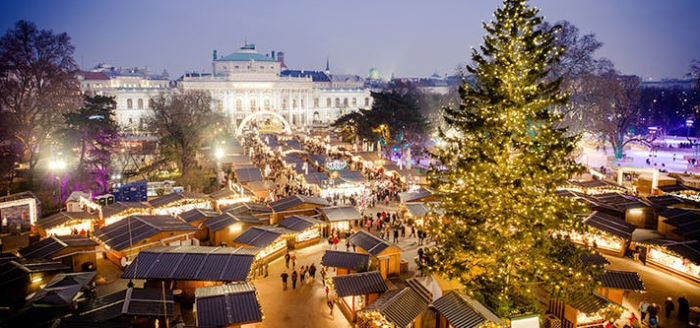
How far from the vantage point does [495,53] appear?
9.73 metres

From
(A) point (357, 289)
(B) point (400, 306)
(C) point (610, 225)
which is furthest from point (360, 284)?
(C) point (610, 225)

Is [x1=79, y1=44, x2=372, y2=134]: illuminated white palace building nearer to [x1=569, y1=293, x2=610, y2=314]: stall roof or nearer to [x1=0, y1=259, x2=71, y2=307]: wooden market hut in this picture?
[x1=0, y1=259, x2=71, y2=307]: wooden market hut

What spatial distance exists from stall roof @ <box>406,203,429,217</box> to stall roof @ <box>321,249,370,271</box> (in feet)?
20.4

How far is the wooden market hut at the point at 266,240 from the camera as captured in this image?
1575 cm

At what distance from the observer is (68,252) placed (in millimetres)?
15102

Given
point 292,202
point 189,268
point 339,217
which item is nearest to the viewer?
point 189,268

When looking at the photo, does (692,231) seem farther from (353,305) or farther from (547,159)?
(353,305)

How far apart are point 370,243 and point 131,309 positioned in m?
7.58

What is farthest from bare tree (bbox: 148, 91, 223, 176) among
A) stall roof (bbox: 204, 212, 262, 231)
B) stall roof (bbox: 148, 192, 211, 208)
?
stall roof (bbox: 204, 212, 262, 231)

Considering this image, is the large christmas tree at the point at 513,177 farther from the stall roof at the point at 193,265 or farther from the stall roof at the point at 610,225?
the stall roof at the point at 610,225

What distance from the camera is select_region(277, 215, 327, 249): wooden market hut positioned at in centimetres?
1780

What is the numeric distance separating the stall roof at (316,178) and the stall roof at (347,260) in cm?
1185

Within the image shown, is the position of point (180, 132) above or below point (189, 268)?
above

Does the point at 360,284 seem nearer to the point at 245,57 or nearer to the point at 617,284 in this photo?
the point at 617,284
